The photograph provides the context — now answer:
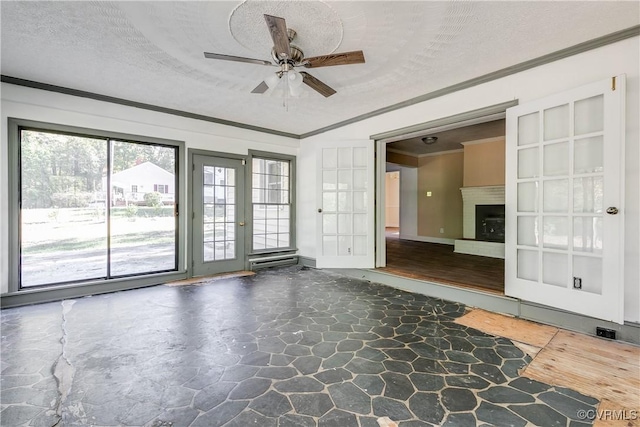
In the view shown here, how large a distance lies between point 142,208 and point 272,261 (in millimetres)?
2525

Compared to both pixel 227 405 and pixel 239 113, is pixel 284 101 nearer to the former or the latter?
pixel 239 113

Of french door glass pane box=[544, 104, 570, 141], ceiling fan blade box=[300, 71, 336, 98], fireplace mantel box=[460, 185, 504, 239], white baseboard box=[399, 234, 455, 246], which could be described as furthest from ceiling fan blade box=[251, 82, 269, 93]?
white baseboard box=[399, 234, 455, 246]

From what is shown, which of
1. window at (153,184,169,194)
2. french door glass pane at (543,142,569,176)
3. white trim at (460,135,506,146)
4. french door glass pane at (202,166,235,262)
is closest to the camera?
french door glass pane at (543,142,569,176)

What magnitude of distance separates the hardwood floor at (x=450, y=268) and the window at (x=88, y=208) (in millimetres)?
4098

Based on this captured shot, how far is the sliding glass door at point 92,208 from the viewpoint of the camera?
12.4ft

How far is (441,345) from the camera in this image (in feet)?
8.33

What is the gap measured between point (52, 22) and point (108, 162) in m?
2.17

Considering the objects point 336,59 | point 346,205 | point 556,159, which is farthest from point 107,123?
point 556,159

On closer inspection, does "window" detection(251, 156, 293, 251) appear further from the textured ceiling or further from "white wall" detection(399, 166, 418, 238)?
"white wall" detection(399, 166, 418, 238)

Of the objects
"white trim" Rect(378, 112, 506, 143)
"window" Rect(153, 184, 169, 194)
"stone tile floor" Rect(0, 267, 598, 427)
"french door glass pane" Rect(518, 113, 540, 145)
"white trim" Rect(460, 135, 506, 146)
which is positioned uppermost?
"white trim" Rect(460, 135, 506, 146)

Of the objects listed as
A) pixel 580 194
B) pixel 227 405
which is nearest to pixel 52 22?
pixel 227 405

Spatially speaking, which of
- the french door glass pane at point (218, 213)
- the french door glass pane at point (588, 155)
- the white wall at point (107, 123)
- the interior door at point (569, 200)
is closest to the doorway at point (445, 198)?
the interior door at point (569, 200)

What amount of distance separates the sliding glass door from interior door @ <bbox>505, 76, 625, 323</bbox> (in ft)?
16.7

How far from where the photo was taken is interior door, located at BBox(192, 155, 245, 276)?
4.99 metres
